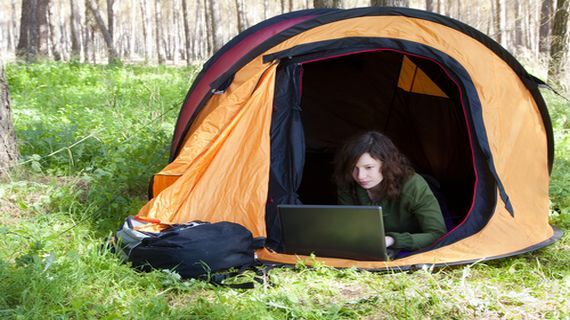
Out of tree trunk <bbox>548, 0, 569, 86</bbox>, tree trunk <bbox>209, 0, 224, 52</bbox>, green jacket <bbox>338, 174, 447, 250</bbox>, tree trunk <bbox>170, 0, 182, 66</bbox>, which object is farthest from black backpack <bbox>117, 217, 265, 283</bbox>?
tree trunk <bbox>170, 0, 182, 66</bbox>

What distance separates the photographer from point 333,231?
11.3 feet

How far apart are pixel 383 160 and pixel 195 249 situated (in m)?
1.25

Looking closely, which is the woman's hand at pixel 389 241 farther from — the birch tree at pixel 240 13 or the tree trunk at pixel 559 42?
the birch tree at pixel 240 13

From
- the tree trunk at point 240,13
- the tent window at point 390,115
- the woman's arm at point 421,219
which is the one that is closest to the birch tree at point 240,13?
the tree trunk at point 240,13

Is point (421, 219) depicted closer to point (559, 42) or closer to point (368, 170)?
point (368, 170)

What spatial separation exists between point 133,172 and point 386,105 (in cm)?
241

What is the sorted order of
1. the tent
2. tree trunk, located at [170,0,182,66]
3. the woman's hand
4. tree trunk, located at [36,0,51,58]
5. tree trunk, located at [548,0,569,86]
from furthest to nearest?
tree trunk, located at [170,0,182,66] < tree trunk, located at [36,0,51,58] < tree trunk, located at [548,0,569,86] < the tent < the woman's hand

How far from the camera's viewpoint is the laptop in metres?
3.29

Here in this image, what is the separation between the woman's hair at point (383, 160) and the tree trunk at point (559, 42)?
4416 mm

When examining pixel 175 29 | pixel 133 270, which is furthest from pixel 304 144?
pixel 175 29

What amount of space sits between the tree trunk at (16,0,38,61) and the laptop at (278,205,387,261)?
1041 centimetres

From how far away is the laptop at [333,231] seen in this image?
329 centimetres

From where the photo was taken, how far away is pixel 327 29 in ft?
12.9

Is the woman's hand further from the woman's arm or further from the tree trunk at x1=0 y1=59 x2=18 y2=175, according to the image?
the tree trunk at x1=0 y1=59 x2=18 y2=175
